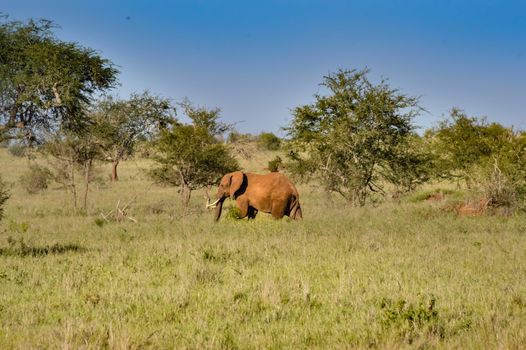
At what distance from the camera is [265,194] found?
16.1 meters

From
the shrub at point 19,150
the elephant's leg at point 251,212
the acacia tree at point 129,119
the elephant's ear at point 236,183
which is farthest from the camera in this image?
the acacia tree at point 129,119

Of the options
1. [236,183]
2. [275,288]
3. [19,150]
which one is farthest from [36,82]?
[19,150]

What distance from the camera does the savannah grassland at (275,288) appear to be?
4.98 metres

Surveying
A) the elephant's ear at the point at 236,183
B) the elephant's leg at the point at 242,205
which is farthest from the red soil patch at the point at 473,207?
the elephant's ear at the point at 236,183

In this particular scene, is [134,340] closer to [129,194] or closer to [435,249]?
[435,249]

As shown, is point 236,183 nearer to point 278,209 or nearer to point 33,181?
point 278,209

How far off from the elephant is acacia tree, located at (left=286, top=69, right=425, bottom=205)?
18.3 ft

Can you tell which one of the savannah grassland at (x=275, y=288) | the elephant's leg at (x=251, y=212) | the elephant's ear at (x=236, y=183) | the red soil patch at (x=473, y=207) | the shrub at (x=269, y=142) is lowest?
the savannah grassland at (x=275, y=288)

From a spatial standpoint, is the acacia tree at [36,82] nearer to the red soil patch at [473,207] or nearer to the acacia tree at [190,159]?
the acacia tree at [190,159]

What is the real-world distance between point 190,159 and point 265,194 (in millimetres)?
7492

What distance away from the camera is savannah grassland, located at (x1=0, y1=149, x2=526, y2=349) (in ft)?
16.3

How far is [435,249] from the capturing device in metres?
10.1

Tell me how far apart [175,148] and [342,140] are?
6910 mm

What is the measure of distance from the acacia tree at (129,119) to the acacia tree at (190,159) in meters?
7.09
